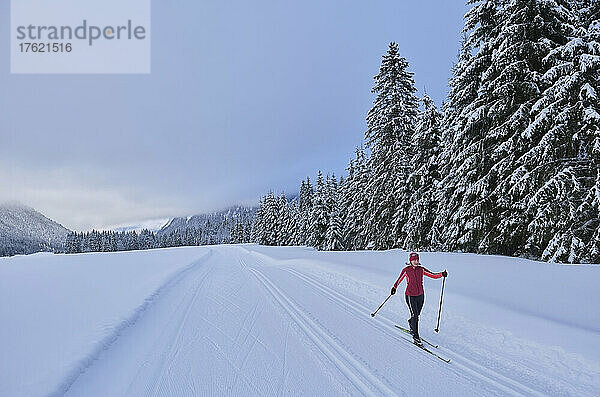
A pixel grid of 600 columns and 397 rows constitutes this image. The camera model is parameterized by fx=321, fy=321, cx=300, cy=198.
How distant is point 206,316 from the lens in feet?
26.0

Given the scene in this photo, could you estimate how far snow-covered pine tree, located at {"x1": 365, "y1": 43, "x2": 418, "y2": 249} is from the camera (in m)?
22.8

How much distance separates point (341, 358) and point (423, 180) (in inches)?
705

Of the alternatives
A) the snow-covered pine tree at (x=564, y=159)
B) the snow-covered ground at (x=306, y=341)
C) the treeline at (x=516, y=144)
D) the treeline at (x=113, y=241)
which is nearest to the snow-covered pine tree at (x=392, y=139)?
the treeline at (x=516, y=144)

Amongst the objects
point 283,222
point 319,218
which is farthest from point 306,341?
point 283,222

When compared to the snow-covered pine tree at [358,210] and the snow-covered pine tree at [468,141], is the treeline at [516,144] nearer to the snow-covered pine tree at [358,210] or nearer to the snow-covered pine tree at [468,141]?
the snow-covered pine tree at [468,141]

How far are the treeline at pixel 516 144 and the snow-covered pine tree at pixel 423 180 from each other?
0.22ft

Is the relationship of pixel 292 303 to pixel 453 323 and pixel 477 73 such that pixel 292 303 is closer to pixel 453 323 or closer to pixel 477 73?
pixel 453 323

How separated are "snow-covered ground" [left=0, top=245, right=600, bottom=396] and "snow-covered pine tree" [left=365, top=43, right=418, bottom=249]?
12.7 meters

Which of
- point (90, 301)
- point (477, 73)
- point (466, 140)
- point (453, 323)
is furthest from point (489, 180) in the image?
point (90, 301)

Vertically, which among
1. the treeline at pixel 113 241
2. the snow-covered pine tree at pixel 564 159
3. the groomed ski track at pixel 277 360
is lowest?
the treeline at pixel 113 241

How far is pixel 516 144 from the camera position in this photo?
1288 centimetres

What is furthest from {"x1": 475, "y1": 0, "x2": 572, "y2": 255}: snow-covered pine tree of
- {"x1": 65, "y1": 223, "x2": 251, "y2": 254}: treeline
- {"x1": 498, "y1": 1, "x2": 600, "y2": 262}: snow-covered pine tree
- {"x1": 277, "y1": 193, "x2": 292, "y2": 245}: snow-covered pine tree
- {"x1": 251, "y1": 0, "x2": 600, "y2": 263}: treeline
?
{"x1": 65, "y1": 223, "x2": 251, "y2": 254}: treeline

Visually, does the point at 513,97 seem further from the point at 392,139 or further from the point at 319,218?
the point at 319,218

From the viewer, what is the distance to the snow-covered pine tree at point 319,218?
1699 inches
